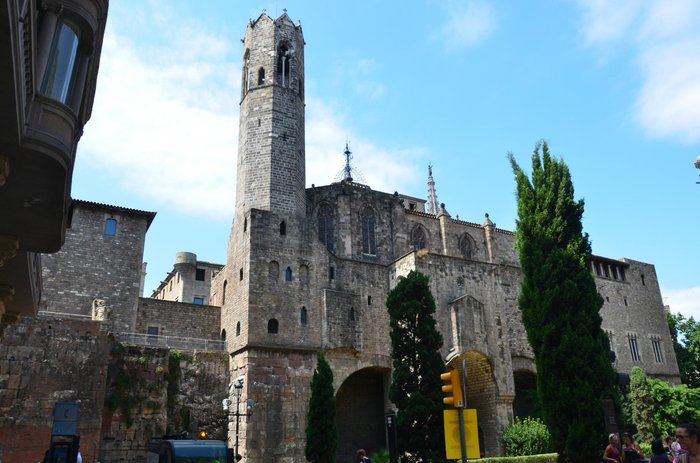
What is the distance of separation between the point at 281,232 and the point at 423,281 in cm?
861

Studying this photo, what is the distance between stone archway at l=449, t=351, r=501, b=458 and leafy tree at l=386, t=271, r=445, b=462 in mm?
7788

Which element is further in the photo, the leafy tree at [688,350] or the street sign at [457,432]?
the leafy tree at [688,350]

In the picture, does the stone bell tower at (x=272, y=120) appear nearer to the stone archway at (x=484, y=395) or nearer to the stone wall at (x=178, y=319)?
the stone wall at (x=178, y=319)

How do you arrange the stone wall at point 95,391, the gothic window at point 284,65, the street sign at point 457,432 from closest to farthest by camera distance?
the street sign at point 457,432 → the stone wall at point 95,391 → the gothic window at point 284,65

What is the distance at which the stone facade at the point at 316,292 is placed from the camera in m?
26.1

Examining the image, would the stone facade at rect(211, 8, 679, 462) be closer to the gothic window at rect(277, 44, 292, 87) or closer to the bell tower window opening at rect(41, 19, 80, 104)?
the gothic window at rect(277, 44, 292, 87)

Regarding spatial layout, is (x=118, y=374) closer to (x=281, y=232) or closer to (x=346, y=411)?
(x=281, y=232)

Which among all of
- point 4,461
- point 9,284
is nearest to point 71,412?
point 9,284

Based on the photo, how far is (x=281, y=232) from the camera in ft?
93.9

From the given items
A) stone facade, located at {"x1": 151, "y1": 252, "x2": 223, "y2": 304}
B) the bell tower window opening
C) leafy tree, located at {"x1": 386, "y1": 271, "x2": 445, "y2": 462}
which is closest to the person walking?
the bell tower window opening

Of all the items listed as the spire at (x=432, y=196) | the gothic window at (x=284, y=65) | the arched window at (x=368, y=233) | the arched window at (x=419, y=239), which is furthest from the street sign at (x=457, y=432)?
the spire at (x=432, y=196)

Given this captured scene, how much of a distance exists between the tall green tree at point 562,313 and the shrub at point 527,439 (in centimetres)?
1151

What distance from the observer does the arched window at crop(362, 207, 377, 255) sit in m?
34.1

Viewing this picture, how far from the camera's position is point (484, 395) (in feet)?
102
